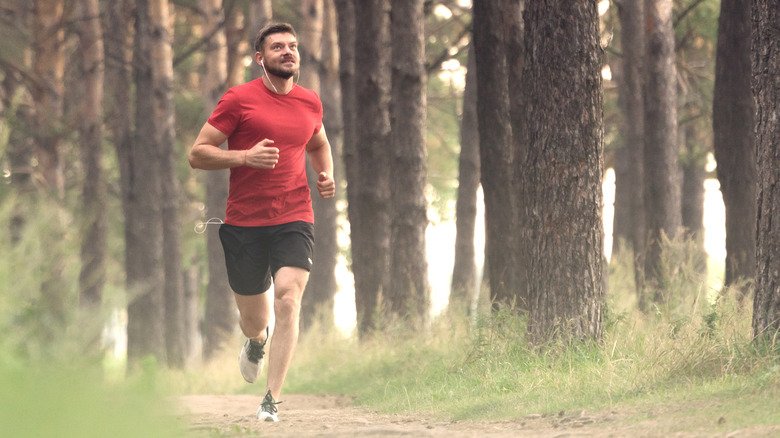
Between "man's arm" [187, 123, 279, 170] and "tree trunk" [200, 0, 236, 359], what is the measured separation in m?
16.2

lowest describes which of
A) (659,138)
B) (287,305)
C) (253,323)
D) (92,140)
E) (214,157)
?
(253,323)

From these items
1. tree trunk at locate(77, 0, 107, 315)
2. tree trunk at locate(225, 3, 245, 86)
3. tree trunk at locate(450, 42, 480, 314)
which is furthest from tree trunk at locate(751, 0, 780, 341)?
tree trunk at locate(225, 3, 245, 86)

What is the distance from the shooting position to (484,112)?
13969mm

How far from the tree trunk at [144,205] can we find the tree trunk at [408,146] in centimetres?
749

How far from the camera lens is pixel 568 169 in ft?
34.8

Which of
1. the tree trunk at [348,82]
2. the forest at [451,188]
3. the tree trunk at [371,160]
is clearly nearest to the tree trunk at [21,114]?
the forest at [451,188]

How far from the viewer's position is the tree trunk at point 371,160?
57.4 ft

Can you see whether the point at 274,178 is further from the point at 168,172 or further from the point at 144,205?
the point at 168,172

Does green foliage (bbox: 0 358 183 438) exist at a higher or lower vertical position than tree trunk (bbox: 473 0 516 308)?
lower

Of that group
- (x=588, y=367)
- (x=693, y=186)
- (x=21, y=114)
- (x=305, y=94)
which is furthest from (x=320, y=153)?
(x=693, y=186)

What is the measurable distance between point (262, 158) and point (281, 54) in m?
0.77

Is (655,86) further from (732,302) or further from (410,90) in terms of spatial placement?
(732,302)

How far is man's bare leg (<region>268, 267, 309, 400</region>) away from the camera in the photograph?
898 cm

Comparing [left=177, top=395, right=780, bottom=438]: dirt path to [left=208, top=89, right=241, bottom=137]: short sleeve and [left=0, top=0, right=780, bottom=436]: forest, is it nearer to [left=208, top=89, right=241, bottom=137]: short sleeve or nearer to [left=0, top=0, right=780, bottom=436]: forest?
[left=0, top=0, right=780, bottom=436]: forest
